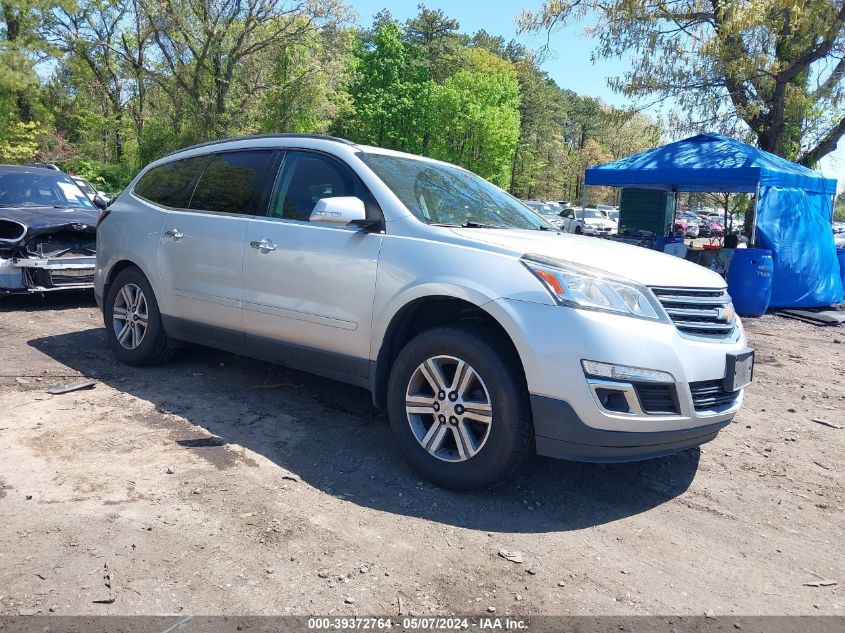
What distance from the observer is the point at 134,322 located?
545cm

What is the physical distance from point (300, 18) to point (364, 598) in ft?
84.4

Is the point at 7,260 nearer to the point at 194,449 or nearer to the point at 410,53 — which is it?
the point at 194,449

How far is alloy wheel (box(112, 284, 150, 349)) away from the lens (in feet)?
17.7

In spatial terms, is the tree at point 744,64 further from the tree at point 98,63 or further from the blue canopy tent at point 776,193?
the tree at point 98,63

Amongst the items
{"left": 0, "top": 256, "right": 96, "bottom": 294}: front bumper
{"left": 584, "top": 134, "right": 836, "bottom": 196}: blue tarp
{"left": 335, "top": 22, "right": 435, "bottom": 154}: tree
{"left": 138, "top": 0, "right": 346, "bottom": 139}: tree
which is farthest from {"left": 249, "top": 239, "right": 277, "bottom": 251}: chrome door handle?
{"left": 335, "top": 22, "right": 435, "bottom": 154}: tree

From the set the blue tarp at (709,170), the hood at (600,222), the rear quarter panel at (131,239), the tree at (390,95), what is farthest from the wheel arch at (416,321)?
the tree at (390,95)

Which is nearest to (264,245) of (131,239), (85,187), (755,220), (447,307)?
(447,307)

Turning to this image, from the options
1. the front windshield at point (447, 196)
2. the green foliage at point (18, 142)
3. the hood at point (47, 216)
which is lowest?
the hood at point (47, 216)

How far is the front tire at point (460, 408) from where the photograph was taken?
322cm

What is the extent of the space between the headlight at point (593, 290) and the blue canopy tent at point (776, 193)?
8173 mm

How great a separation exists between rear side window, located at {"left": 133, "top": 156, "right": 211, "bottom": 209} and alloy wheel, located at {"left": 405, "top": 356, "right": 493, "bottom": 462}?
2740mm

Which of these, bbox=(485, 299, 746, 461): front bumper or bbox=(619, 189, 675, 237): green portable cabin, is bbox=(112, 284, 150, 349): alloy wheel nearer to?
bbox=(485, 299, 746, 461): front bumper

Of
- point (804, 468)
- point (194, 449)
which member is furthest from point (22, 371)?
point (804, 468)

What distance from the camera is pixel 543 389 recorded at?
3129 millimetres
